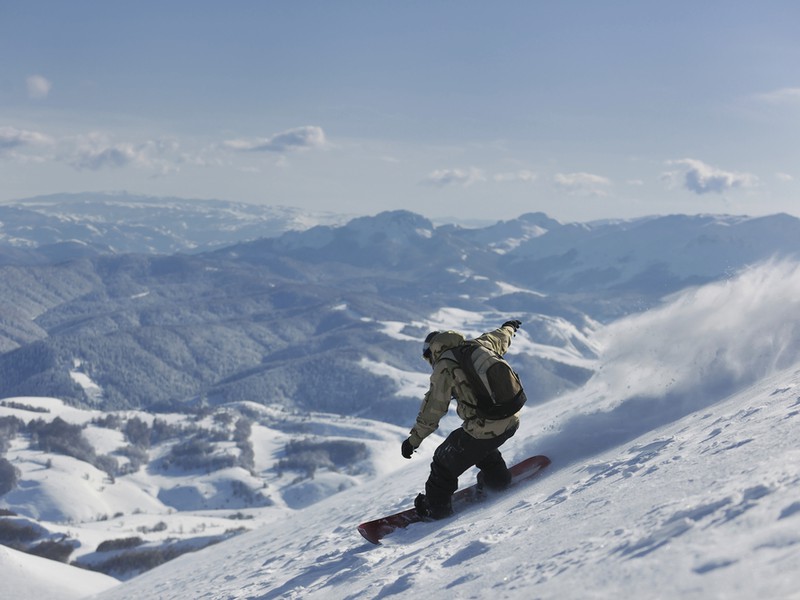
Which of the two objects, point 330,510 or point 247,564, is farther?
point 330,510

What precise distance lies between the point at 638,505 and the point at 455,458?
12.2 feet

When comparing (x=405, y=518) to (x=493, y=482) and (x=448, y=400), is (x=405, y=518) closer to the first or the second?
(x=493, y=482)

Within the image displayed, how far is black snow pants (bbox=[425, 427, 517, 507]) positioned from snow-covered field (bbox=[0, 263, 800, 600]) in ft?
1.67

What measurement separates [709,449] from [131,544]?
5118 inches

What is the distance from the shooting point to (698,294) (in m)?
21.8

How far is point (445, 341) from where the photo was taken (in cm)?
1106

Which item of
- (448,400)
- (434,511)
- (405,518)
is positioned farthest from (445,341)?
(405,518)

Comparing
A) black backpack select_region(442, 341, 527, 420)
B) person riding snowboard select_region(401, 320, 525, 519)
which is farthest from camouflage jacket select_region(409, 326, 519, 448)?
black backpack select_region(442, 341, 527, 420)

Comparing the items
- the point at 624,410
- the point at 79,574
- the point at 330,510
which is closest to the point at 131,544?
the point at 79,574

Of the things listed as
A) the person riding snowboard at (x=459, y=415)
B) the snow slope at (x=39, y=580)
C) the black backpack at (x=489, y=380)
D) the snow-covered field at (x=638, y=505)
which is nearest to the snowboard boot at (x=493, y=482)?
the snow-covered field at (x=638, y=505)

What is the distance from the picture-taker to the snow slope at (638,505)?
5.78 meters

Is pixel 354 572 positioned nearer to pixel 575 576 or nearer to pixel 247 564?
pixel 575 576

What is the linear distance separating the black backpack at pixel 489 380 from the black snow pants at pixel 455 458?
2.02 feet

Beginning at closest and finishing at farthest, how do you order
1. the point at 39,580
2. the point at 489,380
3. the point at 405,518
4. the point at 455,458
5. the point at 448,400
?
the point at 489,380, the point at 448,400, the point at 455,458, the point at 405,518, the point at 39,580
